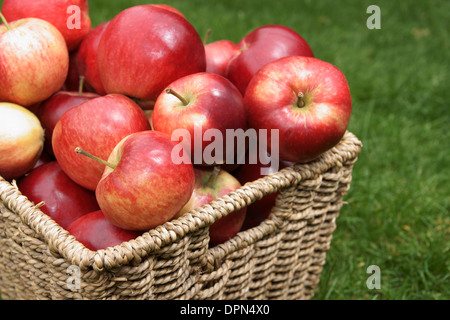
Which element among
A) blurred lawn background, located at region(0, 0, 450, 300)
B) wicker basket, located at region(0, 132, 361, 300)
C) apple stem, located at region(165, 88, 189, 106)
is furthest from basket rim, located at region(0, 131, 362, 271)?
blurred lawn background, located at region(0, 0, 450, 300)

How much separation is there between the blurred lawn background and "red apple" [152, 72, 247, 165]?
719 mm

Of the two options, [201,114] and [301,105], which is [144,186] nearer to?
[201,114]

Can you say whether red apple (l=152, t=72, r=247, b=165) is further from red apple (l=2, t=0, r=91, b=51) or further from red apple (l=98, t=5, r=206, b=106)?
red apple (l=2, t=0, r=91, b=51)

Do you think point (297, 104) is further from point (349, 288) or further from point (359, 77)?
point (359, 77)

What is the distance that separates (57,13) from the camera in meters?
1.57

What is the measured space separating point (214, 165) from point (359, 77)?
1.94m

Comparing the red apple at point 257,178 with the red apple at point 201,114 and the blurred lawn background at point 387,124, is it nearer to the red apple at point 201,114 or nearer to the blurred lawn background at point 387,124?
the red apple at point 201,114

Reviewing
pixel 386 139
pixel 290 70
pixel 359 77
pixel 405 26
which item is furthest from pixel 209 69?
pixel 405 26

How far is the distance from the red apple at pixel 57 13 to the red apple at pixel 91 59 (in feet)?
0.15

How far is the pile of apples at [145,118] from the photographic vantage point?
1143mm

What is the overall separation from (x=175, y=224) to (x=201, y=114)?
270 millimetres

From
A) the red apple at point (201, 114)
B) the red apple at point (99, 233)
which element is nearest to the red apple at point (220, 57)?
the red apple at point (201, 114)

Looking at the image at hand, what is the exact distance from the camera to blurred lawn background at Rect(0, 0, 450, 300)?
1834 mm

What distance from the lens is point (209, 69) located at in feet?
5.31
